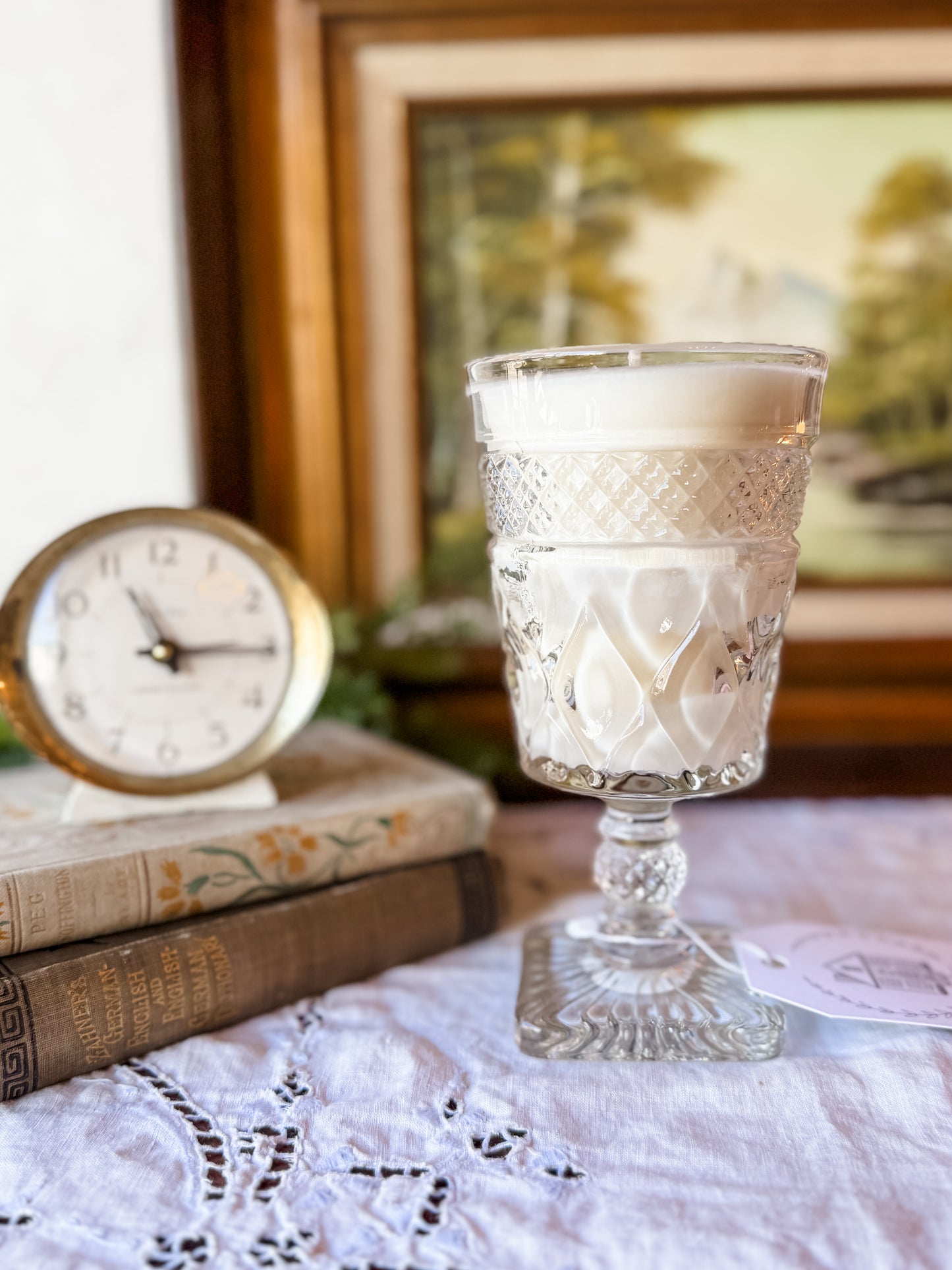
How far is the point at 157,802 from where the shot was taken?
0.85 m

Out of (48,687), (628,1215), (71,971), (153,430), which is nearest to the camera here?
(628,1215)

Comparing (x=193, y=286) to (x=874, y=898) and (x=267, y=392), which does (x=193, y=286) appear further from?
(x=874, y=898)

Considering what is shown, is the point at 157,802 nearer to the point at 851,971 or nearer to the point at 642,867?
the point at 642,867

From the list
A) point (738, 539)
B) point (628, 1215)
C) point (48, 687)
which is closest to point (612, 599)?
point (738, 539)

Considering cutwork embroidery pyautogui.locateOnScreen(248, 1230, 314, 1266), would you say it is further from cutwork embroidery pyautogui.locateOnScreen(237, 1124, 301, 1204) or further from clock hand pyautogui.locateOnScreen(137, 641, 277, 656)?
Result: clock hand pyautogui.locateOnScreen(137, 641, 277, 656)

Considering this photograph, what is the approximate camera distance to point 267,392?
4.18ft

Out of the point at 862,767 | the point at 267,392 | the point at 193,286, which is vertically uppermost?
the point at 193,286

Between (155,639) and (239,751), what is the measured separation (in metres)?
0.12

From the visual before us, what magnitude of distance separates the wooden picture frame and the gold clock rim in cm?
41

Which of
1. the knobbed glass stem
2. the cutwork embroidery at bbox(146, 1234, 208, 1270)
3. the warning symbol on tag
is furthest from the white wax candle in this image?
the cutwork embroidery at bbox(146, 1234, 208, 1270)

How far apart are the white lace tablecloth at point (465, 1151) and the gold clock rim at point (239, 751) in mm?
210

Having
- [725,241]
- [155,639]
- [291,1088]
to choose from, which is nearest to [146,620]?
[155,639]

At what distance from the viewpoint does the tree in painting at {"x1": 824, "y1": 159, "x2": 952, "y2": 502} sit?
1202mm

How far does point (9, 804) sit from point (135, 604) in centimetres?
20
